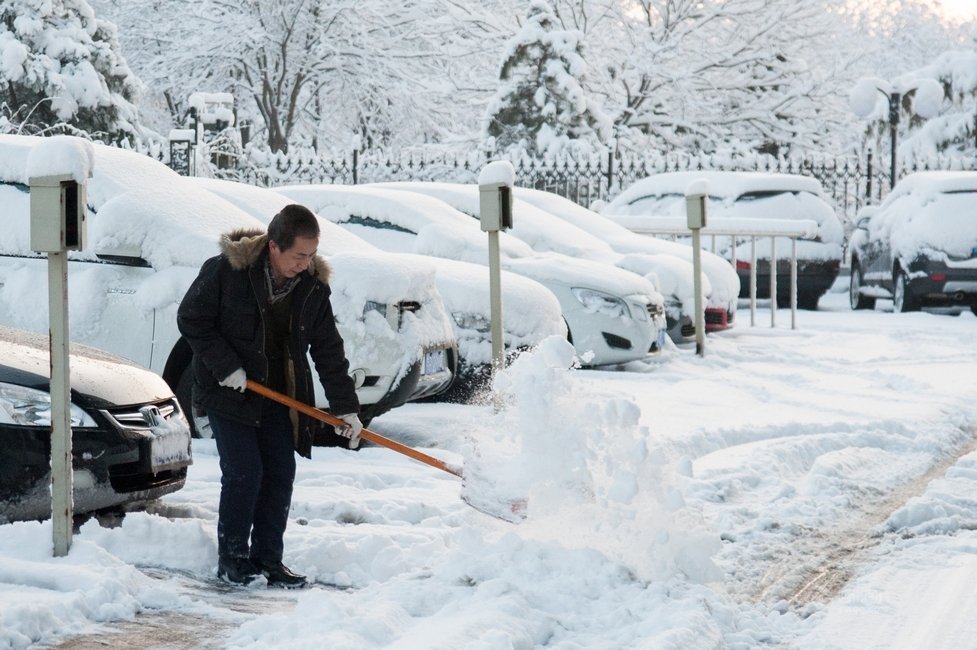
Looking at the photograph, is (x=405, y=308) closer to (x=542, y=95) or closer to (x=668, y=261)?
(x=668, y=261)

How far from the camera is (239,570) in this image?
216 inches

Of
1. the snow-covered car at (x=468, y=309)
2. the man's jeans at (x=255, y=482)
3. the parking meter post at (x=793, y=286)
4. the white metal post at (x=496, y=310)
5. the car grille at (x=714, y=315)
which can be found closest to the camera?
the man's jeans at (x=255, y=482)

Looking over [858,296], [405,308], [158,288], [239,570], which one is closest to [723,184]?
[858,296]

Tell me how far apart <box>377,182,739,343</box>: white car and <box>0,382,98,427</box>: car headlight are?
7248mm

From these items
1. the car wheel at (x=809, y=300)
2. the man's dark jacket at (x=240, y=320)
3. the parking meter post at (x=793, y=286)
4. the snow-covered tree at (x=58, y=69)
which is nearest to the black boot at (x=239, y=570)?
the man's dark jacket at (x=240, y=320)

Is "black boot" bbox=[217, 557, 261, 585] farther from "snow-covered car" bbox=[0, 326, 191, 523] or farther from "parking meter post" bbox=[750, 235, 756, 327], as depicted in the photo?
"parking meter post" bbox=[750, 235, 756, 327]

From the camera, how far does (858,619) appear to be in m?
5.05

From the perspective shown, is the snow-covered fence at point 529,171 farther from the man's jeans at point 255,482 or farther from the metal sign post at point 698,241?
the man's jeans at point 255,482

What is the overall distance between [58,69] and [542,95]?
9.11m

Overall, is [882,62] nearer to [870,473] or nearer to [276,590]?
[870,473]

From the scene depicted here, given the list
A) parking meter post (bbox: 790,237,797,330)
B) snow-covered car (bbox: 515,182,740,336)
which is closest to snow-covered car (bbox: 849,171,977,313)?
parking meter post (bbox: 790,237,797,330)

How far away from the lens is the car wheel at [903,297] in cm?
1744

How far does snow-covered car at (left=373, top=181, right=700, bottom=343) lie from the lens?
12898mm

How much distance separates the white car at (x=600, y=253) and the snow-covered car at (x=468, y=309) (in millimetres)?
2930
